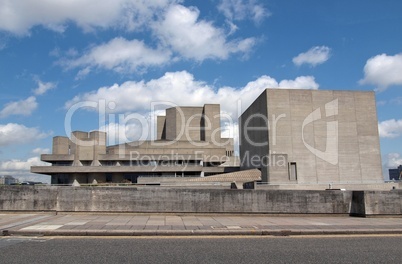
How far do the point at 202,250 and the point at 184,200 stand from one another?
7.60 m

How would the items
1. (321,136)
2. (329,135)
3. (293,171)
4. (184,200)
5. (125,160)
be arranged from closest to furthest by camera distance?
(184,200) < (293,171) < (321,136) < (329,135) < (125,160)

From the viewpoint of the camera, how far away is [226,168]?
99.4 metres

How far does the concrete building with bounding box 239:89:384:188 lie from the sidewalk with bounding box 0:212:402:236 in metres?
56.2

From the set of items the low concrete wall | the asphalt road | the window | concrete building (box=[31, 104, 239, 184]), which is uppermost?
concrete building (box=[31, 104, 239, 184])

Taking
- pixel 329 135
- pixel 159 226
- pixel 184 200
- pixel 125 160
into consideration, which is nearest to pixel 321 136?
pixel 329 135

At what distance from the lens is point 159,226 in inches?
502

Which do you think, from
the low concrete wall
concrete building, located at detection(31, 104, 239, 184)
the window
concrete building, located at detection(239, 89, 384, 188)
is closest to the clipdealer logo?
concrete building, located at detection(239, 89, 384, 188)

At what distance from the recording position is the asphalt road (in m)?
8.16

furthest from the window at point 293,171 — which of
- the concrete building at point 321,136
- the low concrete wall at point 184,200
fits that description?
the low concrete wall at point 184,200

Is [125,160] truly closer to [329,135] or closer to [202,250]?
[329,135]

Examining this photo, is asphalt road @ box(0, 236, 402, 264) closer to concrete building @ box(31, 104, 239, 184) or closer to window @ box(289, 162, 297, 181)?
window @ box(289, 162, 297, 181)

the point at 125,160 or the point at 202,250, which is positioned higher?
the point at 125,160

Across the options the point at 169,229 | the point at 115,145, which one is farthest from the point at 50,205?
the point at 115,145

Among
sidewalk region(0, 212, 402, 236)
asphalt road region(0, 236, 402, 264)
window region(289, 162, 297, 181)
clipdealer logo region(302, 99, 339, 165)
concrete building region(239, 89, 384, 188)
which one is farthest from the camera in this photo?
clipdealer logo region(302, 99, 339, 165)
